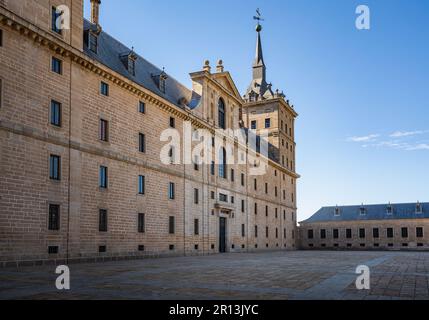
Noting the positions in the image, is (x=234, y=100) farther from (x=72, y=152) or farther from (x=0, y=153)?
(x=0, y=153)

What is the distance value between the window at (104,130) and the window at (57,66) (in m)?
4.28

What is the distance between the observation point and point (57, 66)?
954 inches

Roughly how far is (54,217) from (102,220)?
4.05m

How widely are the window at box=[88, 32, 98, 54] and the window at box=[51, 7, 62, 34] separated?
3653 millimetres

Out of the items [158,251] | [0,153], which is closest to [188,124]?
[158,251]

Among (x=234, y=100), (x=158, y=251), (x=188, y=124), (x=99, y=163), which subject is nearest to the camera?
(x=99, y=163)

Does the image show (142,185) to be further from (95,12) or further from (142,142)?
(95,12)

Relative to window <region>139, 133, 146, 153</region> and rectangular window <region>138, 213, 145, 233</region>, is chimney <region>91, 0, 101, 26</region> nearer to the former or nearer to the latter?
window <region>139, 133, 146, 153</region>

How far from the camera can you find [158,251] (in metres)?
32.0

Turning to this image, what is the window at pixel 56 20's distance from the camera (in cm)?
Answer: 2422

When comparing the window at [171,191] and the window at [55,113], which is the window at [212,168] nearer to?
the window at [171,191]

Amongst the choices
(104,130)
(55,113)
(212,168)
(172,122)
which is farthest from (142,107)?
(212,168)
